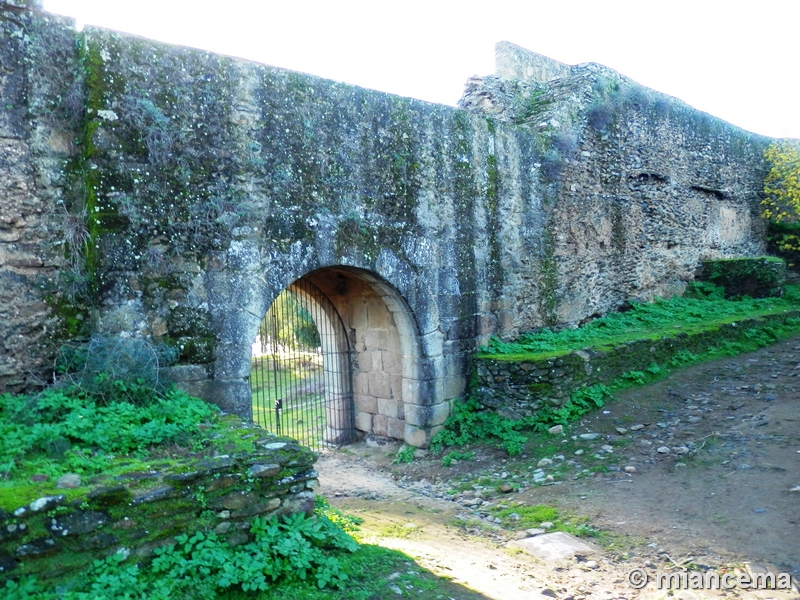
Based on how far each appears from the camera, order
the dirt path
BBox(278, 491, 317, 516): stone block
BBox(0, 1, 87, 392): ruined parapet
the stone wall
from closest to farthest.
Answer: BBox(278, 491, 317, 516): stone block
the dirt path
BBox(0, 1, 87, 392): ruined parapet
the stone wall

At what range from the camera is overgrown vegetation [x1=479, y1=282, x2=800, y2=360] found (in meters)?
7.62

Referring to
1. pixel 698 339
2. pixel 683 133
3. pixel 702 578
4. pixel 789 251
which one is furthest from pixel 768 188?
pixel 702 578

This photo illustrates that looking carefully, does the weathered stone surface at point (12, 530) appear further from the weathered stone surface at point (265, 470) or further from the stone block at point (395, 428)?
the stone block at point (395, 428)

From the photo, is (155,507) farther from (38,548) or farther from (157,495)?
(38,548)

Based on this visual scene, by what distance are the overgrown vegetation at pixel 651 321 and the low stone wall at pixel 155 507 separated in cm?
408

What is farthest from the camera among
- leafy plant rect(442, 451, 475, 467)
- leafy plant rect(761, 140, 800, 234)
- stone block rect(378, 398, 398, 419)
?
leafy plant rect(761, 140, 800, 234)

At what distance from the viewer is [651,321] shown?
31.6 ft

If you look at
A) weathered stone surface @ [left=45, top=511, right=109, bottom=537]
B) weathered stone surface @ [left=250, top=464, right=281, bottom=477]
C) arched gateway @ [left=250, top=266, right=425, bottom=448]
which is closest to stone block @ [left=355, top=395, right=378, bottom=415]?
arched gateway @ [left=250, top=266, right=425, bottom=448]

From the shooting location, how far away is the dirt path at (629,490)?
388 centimetres

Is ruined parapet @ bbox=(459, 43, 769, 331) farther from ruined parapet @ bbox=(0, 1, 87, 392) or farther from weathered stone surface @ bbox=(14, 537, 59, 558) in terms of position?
weathered stone surface @ bbox=(14, 537, 59, 558)

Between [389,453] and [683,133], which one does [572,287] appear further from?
[683,133]

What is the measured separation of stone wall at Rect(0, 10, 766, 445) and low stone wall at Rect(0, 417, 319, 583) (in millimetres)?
1685

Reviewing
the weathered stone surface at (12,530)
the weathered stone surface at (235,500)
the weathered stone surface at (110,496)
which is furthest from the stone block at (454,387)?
the weathered stone surface at (12,530)

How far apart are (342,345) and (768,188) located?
38.5 ft
